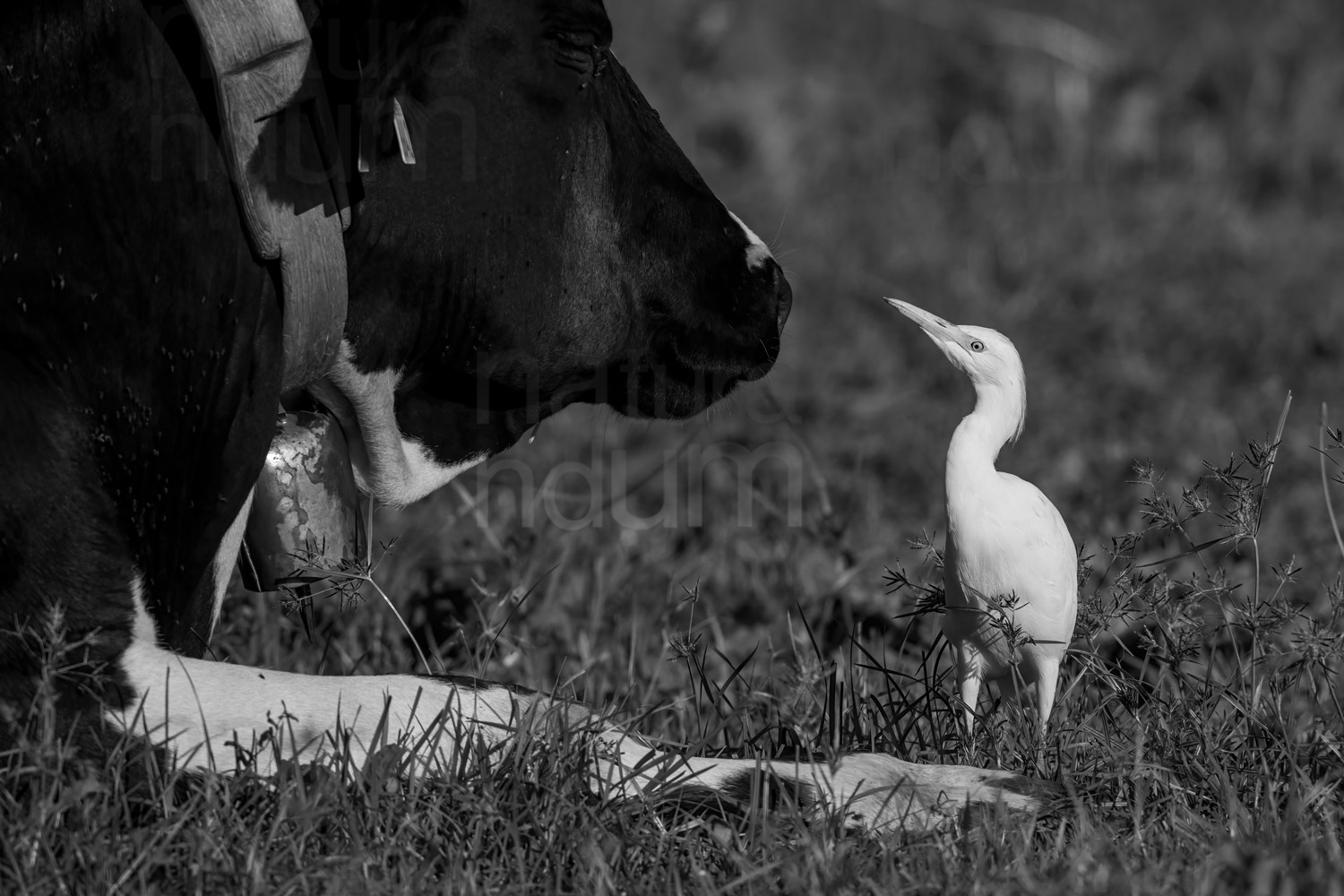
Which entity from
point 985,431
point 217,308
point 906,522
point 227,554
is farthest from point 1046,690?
point 906,522

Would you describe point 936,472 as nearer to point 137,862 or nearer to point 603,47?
point 603,47

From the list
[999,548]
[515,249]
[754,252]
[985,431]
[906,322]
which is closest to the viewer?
[999,548]

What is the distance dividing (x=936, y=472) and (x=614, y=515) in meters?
1.29

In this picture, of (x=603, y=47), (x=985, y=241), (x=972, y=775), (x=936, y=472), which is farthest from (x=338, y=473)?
(x=985, y=241)

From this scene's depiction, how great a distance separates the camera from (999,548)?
2.65 metres

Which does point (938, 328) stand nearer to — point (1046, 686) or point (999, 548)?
point (999, 548)

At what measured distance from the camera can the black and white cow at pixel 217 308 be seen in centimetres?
249

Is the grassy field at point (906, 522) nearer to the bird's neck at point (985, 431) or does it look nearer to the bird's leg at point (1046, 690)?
the bird's leg at point (1046, 690)

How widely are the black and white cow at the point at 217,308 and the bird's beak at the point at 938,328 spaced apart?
53 centimetres

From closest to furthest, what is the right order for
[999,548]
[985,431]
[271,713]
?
[271,713], [999,548], [985,431]

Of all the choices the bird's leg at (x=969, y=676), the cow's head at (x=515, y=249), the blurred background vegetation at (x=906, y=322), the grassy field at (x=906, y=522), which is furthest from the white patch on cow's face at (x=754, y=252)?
the bird's leg at (x=969, y=676)

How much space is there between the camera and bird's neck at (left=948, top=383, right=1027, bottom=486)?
2707 mm

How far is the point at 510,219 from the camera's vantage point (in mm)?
2846

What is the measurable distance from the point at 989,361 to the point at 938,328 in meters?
0.11
